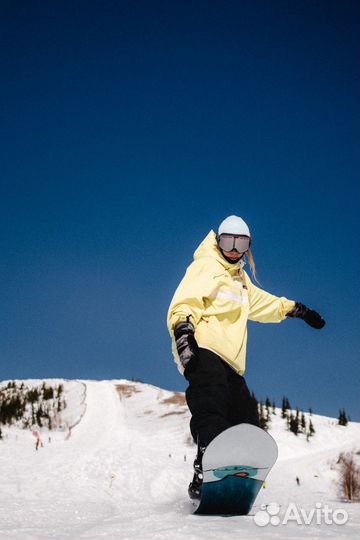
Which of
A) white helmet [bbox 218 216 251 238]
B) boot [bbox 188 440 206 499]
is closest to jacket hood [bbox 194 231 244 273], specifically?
white helmet [bbox 218 216 251 238]

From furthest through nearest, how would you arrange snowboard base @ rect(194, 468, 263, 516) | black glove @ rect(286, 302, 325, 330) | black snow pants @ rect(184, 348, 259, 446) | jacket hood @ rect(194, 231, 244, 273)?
black glove @ rect(286, 302, 325, 330) < jacket hood @ rect(194, 231, 244, 273) < black snow pants @ rect(184, 348, 259, 446) < snowboard base @ rect(194, 468, 263, 516)

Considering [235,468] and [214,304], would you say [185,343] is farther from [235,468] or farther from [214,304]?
[235,468]

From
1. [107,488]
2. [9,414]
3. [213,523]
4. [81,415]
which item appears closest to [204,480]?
[213,523]

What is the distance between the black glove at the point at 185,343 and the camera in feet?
11.4

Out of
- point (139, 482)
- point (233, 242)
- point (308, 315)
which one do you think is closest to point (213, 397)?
point (233, 242)

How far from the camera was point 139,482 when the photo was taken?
10.3 m

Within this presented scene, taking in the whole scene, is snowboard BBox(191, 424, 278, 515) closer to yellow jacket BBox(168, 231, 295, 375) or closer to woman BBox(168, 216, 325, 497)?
woman BBox(168, 216, 325, 497)

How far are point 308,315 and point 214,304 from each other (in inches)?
53.0

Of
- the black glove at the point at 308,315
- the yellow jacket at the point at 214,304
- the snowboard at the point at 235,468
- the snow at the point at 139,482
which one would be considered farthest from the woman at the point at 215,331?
the snow at the point at 139,482

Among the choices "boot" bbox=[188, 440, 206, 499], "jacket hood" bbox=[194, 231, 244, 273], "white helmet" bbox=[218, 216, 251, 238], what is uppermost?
"white helmet" bbox=[218, 216, 251, 238]

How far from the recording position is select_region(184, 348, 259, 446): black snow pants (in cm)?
336

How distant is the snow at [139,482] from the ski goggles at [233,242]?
2.06 m

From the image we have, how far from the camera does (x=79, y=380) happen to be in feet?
198

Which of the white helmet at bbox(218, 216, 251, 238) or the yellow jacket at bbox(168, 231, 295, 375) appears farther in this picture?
the white helmet at bbox(218, 216, 251, 238)
